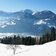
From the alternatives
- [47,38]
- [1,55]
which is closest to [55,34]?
[47,38]

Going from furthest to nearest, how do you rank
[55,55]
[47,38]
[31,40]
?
[31,40], [47,38], [55,55]

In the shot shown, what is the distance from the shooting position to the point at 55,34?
289 feet

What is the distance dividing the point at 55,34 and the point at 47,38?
495 centimetres

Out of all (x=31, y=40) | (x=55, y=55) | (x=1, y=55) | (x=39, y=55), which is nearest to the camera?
(x=55, y=55)

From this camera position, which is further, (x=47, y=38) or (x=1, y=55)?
(x=47, y=38)

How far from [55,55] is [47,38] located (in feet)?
186

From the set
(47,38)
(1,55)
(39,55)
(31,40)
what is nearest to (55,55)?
(39,55)

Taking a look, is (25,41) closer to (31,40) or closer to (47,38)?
(31,40)

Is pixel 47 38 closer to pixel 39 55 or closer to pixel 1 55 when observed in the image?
pixel 1 55

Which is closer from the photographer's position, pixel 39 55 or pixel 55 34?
pixel 39 55

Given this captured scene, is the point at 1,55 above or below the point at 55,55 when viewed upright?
below

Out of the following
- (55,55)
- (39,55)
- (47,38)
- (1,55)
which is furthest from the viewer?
(47,38)

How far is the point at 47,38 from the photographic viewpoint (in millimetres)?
86000

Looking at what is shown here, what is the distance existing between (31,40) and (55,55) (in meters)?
63.4
